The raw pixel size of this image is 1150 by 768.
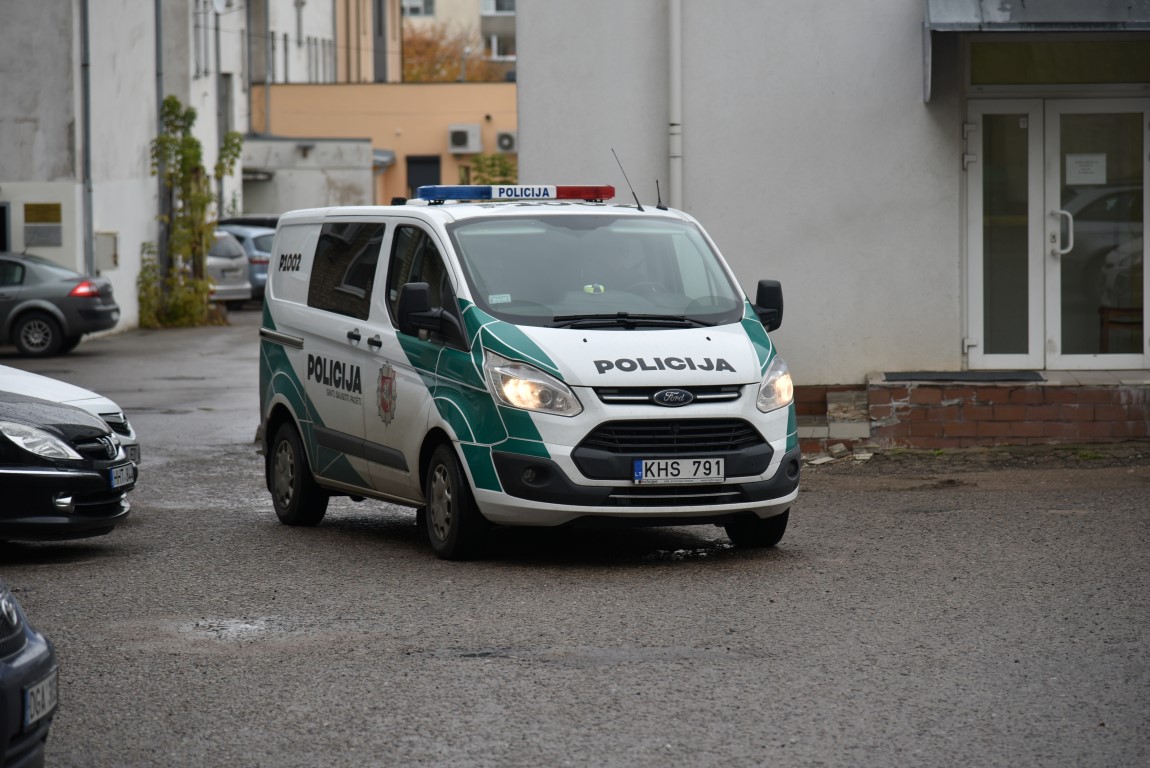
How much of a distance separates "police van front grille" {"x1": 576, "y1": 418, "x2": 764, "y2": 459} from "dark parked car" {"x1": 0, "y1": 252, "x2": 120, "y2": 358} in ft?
64.2

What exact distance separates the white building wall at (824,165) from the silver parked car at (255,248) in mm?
23585

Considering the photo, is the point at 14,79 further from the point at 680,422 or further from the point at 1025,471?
the point at 680,422

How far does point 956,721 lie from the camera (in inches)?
236

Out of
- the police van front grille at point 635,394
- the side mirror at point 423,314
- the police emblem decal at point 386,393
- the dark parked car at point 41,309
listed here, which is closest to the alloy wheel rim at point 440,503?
the police emblem decal at point 386,393

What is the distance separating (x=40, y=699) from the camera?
476cm

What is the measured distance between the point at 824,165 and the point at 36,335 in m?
16.1

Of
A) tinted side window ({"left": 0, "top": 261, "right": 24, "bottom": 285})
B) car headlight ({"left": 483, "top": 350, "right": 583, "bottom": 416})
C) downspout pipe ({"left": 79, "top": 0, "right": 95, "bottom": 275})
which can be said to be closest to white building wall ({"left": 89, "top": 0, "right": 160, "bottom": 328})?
downspout pipe ({"left": 79, "top": 0, "right": 95, "bottom": 275})

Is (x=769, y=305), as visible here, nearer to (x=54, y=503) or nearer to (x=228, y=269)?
(x=54, y=503)

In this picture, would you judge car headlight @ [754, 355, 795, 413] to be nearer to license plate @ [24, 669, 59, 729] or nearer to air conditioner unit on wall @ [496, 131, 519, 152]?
license plate @ [24, 669, 59, 729]

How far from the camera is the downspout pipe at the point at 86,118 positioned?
96.4 feet

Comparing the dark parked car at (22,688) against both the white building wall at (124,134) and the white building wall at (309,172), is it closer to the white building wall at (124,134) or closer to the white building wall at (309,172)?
the white building wall at (124,134)

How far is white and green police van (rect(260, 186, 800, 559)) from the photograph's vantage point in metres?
9.00

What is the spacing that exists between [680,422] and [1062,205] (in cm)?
654

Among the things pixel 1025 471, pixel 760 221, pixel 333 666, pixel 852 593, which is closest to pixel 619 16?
pixel 760 221
